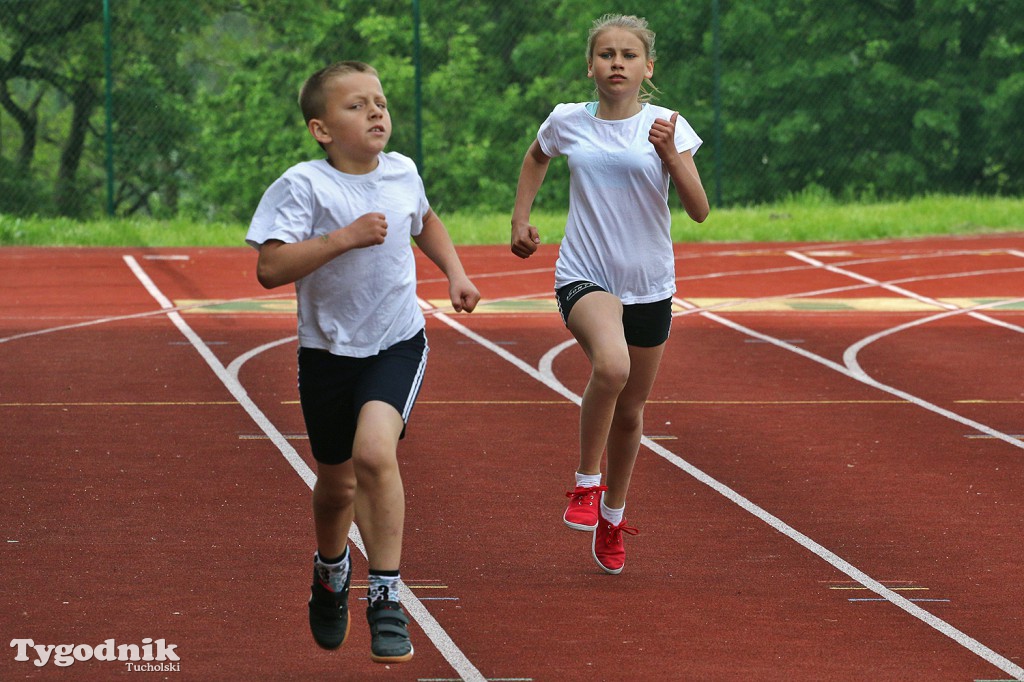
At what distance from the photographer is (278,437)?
354 inches

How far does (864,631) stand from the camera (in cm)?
547

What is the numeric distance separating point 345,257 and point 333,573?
3.07 feet

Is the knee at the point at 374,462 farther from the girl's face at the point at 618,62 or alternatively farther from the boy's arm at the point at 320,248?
the girl's face at the point at 618,62

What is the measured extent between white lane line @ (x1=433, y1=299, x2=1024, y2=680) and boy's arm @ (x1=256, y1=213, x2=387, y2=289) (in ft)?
7.41

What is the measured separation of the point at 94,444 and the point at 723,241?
1297cm

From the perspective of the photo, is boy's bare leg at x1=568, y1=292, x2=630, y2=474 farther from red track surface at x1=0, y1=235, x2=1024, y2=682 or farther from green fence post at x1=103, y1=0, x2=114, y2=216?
green fence post at x1=103, y1=0, x2=114, y2=216

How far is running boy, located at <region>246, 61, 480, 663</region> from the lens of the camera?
4.71m

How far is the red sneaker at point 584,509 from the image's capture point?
620 centimetres

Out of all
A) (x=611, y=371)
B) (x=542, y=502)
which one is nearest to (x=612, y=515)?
(x=611, y=371)

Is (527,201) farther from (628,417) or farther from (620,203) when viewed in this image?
(628,417)

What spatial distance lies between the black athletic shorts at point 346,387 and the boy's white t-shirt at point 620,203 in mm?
1273

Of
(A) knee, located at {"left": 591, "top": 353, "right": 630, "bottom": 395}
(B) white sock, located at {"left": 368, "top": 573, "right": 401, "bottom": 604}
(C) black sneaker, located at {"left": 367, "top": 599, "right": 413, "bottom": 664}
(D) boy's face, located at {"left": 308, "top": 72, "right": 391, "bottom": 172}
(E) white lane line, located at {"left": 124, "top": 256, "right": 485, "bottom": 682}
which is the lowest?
(E) white lane line, located at {"left": 124, "top": 256, "right": 485, "bottom": 682}

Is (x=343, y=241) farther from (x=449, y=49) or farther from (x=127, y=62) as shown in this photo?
(x=449, y=49)

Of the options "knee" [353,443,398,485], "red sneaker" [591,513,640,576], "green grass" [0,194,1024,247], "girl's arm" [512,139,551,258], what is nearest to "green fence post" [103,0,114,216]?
"green grass" [0,194,1024,247]
